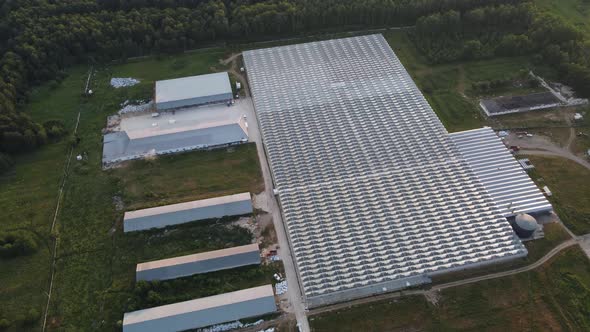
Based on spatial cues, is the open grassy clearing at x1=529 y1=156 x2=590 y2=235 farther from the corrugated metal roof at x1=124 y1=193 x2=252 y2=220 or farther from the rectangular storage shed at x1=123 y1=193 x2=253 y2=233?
the corrugated metal roof at x1=124 y1=193 x2=252 y2=220

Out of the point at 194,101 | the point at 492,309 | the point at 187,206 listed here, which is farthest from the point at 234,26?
the point at 492,309

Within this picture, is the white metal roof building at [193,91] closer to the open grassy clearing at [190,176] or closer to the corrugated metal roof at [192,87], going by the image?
the corrugated metal roof at [192,87]

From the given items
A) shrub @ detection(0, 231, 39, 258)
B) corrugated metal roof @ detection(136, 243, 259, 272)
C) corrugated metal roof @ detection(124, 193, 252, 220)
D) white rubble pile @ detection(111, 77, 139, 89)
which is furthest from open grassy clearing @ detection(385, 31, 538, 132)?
shrub @ detection(0, 231, 39, 258)

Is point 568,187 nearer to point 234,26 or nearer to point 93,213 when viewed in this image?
point 234,26

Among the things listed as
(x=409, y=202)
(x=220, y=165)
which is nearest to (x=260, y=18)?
(x=220, y=165)

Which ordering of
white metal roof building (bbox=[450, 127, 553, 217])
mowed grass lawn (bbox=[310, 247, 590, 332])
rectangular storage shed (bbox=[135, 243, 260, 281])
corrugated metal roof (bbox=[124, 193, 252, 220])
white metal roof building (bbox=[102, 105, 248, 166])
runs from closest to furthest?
mowed grass lawn (bbox=[310, 247, 590, 332]) → rectangular storage shed (bbox=[135, 243, 260, 281]) → corrugated metal roof (bbox=[124, 193, 252, 220]) → white metal roof building (bbox=[450, 127, 553, 217]) → white metal roof building (bbox=[102, 105, 248, 166])

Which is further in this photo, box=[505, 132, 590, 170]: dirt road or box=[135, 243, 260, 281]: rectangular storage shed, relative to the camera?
box=[505, 132, 590, 170]: dirt road
